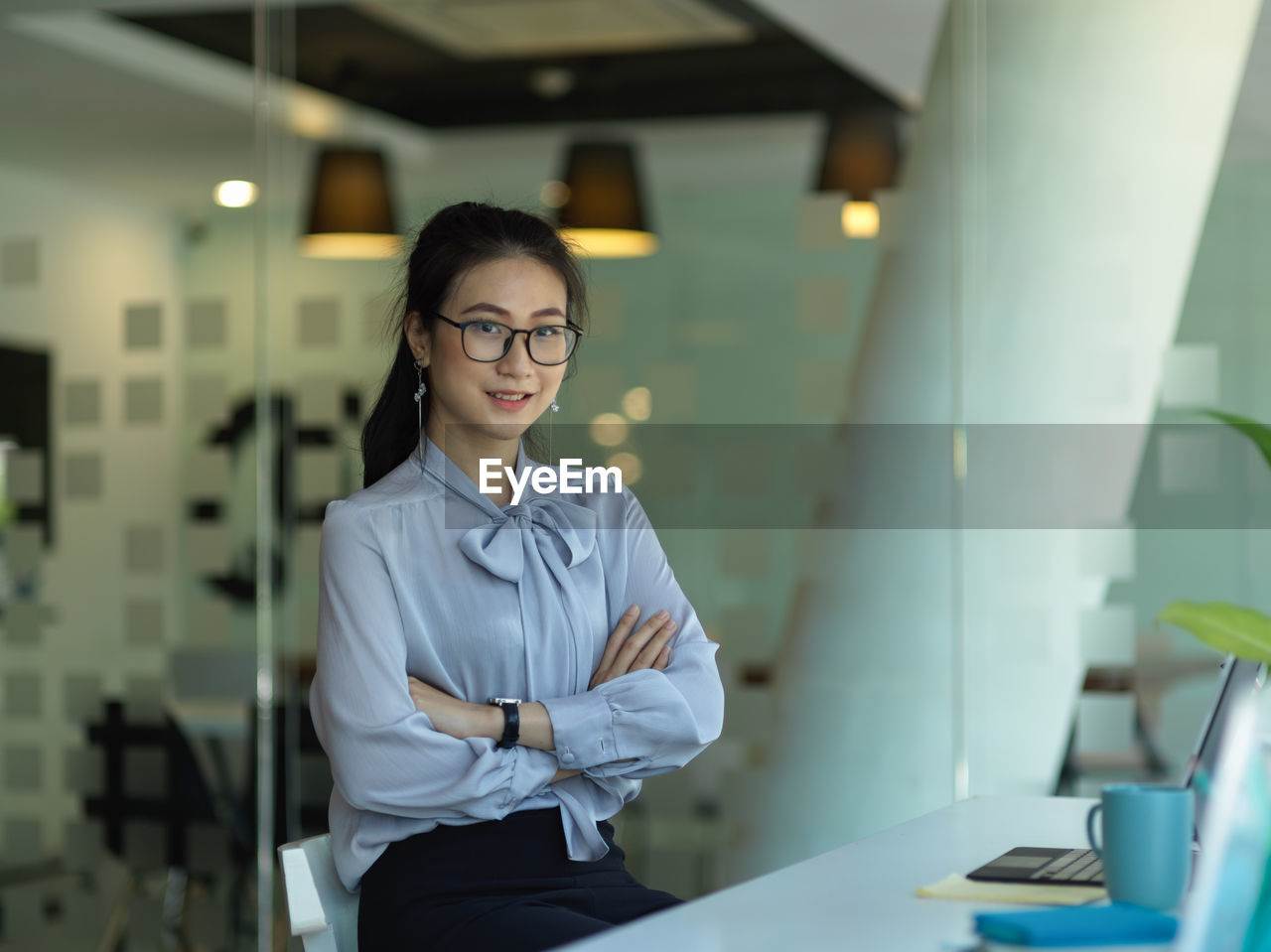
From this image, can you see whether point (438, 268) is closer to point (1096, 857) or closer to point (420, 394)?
point (420, 394)

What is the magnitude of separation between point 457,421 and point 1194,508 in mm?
2127

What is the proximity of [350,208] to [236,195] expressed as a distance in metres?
0.30

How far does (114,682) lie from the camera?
377cm

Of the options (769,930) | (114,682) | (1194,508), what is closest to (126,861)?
(114,682)

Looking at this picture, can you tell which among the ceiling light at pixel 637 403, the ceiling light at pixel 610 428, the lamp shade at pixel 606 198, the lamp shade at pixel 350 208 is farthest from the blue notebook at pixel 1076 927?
the lamp shade at pixel 350 208

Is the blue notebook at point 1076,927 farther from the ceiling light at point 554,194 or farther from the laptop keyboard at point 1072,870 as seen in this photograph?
the ceiling light at point 554,194

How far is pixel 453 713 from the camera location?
70.9 inches

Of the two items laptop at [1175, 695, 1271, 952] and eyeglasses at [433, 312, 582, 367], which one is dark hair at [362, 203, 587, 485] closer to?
eyeglasses at [433, 312, 582, 367]

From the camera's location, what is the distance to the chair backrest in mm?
1599

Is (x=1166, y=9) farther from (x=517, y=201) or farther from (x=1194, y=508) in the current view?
(x=517, y=201)

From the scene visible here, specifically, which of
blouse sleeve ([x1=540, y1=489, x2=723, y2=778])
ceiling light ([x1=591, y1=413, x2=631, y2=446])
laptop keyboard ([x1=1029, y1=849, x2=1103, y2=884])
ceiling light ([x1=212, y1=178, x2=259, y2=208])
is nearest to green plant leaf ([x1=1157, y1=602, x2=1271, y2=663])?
laptop keyboard ([x1=1029, y1=849, x2=1103, y2=884])

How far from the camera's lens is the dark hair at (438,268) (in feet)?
6.40

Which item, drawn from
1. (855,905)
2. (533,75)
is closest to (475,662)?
(855,905)

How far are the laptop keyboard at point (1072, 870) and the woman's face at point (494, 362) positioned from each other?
86cm
